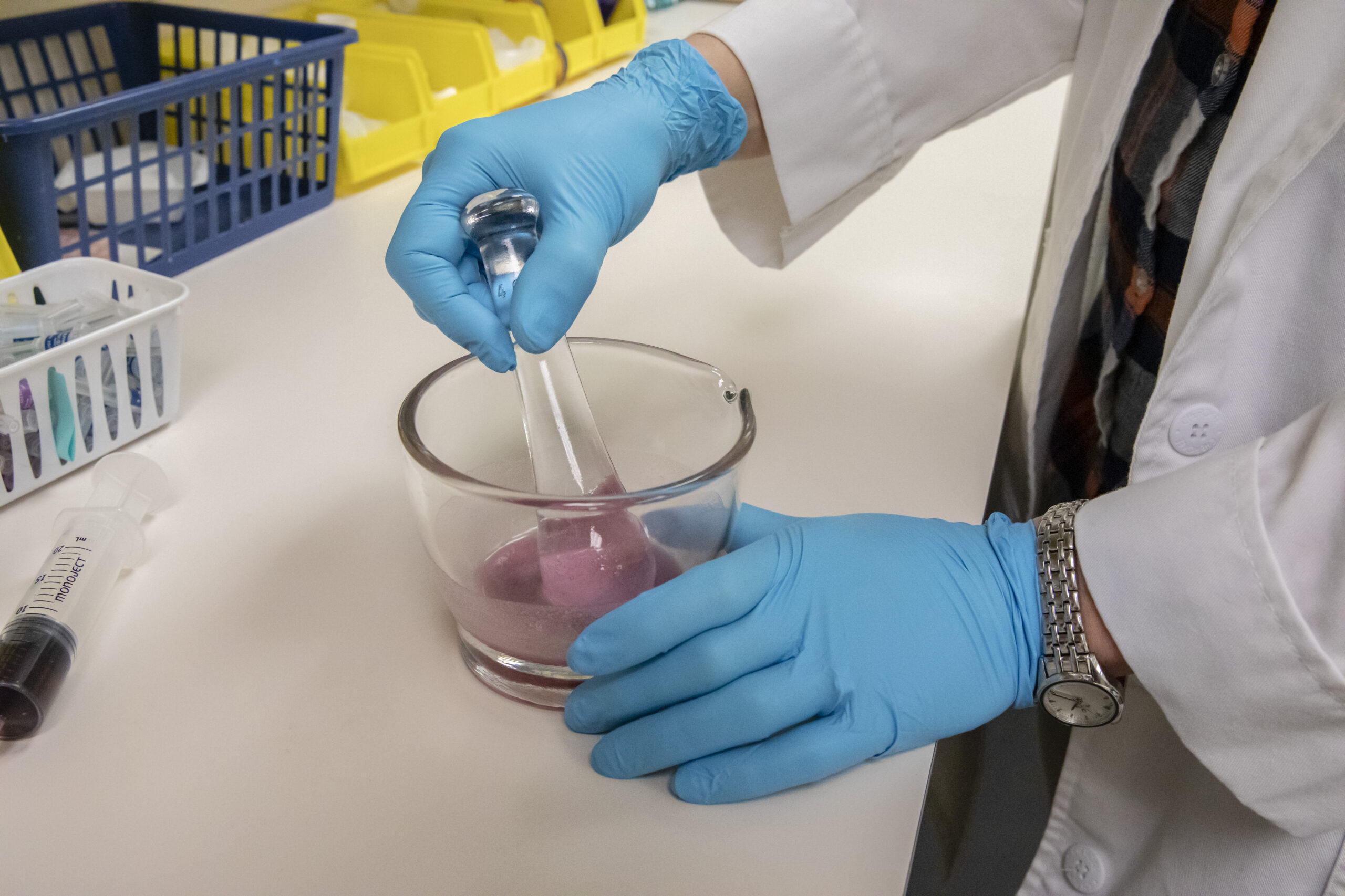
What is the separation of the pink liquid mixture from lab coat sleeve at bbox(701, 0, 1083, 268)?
Answer: 55 cm

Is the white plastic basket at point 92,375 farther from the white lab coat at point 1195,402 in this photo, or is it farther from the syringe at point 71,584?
the white lab coat at point 1195,402

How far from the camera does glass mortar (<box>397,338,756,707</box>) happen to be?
587 millimetres

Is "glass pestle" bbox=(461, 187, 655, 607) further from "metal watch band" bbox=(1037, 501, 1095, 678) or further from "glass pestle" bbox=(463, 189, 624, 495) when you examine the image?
"metal watch band" bbox=(1037, 501, 1095, 678)

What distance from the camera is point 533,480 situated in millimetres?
739

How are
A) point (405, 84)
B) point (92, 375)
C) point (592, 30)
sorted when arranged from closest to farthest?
point (92, 375) < point (405, 84) < point (592, 30)

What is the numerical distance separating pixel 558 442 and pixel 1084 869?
1.96 ft

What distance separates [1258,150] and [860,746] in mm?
545

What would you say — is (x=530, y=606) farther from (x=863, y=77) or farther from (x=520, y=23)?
(x=520, y=23)

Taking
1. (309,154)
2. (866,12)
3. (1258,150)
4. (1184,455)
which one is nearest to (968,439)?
(1184,455)

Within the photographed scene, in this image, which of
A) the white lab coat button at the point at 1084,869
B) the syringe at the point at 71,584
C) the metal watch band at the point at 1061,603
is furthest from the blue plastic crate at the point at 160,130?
the white lab coat button at the point at 1084,869

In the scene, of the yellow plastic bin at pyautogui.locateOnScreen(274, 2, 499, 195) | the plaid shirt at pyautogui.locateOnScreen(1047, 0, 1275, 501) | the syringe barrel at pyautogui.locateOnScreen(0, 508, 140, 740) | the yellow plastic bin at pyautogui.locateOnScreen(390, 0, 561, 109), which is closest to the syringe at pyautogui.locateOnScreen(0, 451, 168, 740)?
the syringe barrel at pyautogui.locateOnScreen(0, 508, 140, 740)

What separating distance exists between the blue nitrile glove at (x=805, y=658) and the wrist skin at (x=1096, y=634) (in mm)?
31

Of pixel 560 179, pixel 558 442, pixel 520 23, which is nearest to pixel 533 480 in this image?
pixel 558 442

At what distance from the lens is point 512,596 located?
0.62 meters
